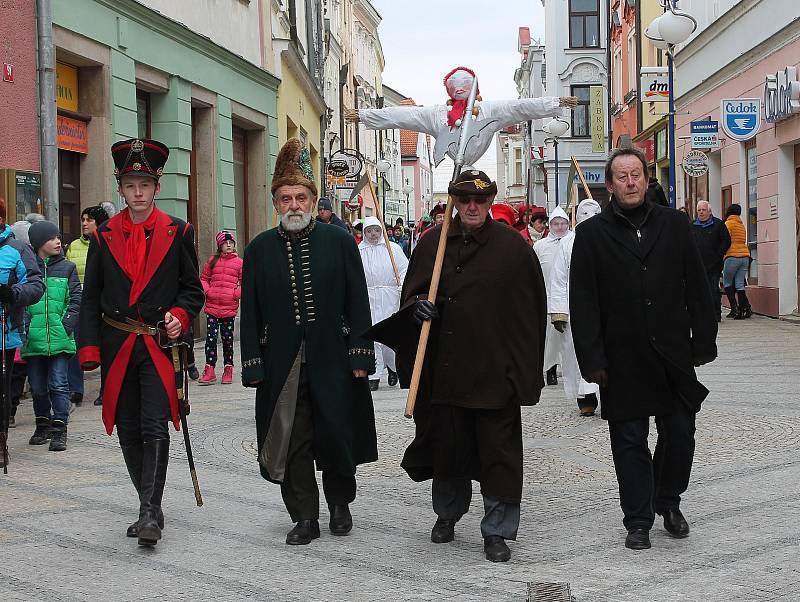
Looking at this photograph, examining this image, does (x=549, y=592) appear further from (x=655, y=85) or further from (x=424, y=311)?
(x=655, y=85)

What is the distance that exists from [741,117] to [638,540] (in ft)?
54.3

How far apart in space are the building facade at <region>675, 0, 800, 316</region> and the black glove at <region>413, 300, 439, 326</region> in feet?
48.0

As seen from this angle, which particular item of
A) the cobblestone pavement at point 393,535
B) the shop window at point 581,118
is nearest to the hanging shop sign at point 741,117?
the cobblestone pavement at point 393,535

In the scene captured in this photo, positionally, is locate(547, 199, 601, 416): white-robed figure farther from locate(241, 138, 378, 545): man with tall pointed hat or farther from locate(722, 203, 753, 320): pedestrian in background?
locate(722, 203, 753, 320): pedestrian in background

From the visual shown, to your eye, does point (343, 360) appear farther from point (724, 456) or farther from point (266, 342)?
point (724, 456)

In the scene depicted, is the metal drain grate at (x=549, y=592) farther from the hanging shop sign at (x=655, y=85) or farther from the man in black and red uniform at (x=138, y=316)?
the hanging shop sign at (x=655, y=85)

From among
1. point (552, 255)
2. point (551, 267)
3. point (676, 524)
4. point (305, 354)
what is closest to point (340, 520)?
point (305, 354)

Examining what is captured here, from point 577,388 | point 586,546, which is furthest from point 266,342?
point 577,388

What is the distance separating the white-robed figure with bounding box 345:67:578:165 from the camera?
33.4 feet

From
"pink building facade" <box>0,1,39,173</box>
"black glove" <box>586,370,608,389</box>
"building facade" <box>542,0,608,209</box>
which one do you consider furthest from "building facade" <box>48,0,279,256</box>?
"building facade" <box>542,0,608,209</box>

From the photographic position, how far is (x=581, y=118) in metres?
59.1

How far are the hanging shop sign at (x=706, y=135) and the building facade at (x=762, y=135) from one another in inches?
9.5

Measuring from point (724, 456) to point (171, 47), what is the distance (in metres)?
12.4

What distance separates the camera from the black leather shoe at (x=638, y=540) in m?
6.04
